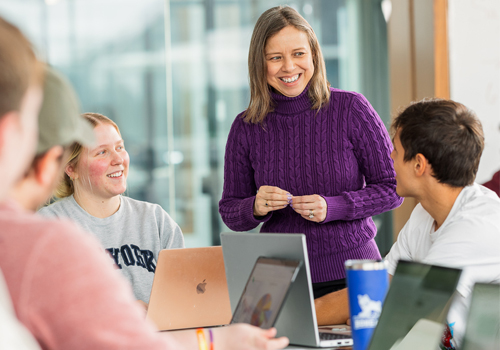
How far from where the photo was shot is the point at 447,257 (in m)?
1.18

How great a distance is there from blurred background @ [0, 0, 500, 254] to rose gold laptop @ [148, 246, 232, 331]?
2.40 meters

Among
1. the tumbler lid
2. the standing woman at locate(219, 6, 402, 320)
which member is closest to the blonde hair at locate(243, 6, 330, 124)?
the standing woman at locate(219, 6, 402, 320)

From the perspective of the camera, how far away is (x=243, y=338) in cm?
94

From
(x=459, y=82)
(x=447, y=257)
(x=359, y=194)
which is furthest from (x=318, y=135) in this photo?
(x=459, y=82)

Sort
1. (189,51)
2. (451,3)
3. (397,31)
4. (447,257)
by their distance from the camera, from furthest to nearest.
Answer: (189,51) → (397,31) → (451,3) → (447,257)

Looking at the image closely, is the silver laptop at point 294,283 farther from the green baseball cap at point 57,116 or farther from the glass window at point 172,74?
the glass window at point 172,74

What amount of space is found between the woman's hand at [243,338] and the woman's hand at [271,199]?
0.67m

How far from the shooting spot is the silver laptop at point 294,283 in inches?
42.8

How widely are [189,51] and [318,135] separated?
7.70 ft

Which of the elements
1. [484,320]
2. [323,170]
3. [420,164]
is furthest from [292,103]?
[484,320]

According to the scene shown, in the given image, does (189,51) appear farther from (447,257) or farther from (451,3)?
(447,257)

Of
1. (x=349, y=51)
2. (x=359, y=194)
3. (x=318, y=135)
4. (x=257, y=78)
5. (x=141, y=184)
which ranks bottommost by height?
(x=141, y=184)

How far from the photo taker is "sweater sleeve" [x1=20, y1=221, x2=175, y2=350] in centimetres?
63

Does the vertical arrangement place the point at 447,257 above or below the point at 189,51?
below
